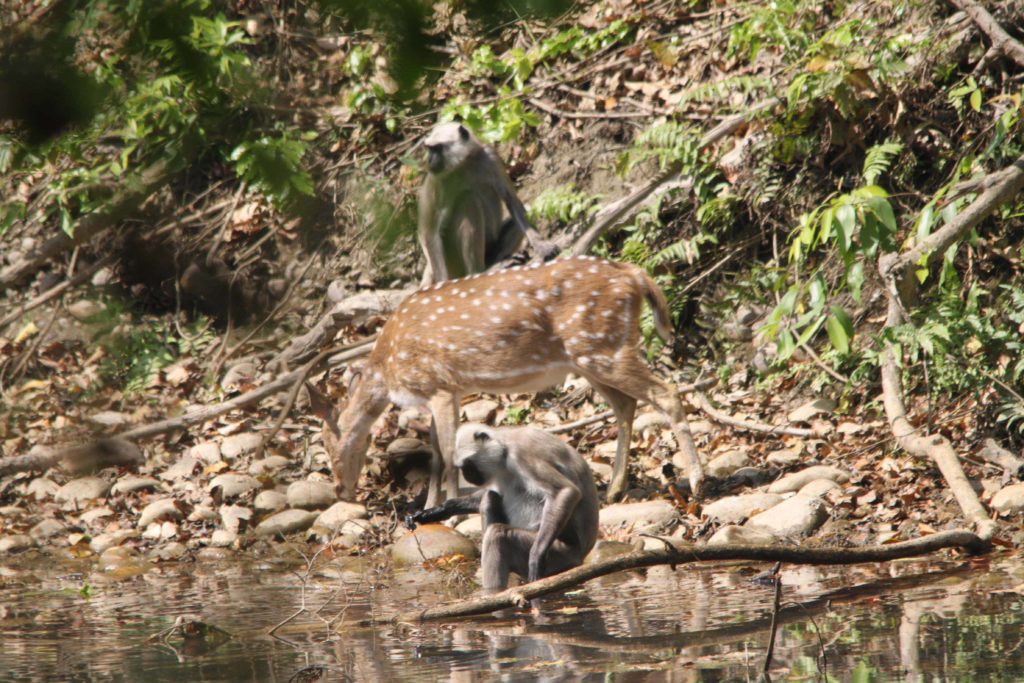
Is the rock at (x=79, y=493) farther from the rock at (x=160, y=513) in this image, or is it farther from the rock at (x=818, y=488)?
the rock at (x=818, y=488)

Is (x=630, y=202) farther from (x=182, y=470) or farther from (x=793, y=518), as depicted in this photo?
(x=182, y=470)

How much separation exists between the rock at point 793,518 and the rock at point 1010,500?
92 cm

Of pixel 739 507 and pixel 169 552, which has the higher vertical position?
pixel 739 507

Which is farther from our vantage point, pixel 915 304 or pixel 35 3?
pixel 915 304

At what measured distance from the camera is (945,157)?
871 centimetres

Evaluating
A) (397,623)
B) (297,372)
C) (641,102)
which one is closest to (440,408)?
(297,372)

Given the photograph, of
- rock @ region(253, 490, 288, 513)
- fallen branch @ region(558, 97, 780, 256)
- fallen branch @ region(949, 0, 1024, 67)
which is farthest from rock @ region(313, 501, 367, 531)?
fallen branch @ region(949, 0, 1024, 67)

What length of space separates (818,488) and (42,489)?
597 cm

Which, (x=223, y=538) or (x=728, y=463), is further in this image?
(x=223, y=538)

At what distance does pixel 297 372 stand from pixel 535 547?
3.83 m

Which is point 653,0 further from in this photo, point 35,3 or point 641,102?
point 35,3

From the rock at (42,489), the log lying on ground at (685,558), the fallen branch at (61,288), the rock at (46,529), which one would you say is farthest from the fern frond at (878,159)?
the fallen branch at (61,288)

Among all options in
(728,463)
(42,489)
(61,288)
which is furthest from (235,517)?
(61,288)

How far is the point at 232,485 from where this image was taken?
8.95 meters
